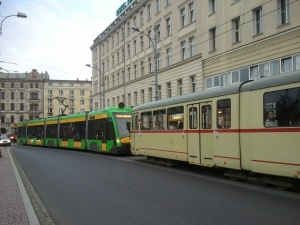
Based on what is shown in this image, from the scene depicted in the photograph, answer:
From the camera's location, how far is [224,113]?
12969 mm

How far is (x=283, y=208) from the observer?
8500mm

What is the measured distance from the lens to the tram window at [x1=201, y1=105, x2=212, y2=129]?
13.9 m

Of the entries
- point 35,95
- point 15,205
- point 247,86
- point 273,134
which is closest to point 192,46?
point 247,86

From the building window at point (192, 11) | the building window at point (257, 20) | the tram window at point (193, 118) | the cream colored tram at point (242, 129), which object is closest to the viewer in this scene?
the cream colored tram at point (242, 129)

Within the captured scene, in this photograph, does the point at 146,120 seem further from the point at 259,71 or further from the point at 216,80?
the point at 216,80

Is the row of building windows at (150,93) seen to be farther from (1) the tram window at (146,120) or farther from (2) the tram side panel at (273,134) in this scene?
(2) the tram side panel at (273,134)

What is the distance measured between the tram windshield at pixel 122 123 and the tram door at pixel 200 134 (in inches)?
384

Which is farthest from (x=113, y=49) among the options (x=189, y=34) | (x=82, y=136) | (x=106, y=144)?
(x=106, y=144)

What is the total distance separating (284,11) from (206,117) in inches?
642

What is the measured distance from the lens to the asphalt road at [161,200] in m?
7.73

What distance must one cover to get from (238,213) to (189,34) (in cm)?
3386

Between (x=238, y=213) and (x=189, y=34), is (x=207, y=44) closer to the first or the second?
(x=189, y=34)

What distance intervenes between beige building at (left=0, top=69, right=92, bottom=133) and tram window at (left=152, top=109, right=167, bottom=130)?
365ft

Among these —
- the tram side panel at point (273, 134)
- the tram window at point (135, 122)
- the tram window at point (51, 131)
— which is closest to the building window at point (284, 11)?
the tram window at point (135, 122)
